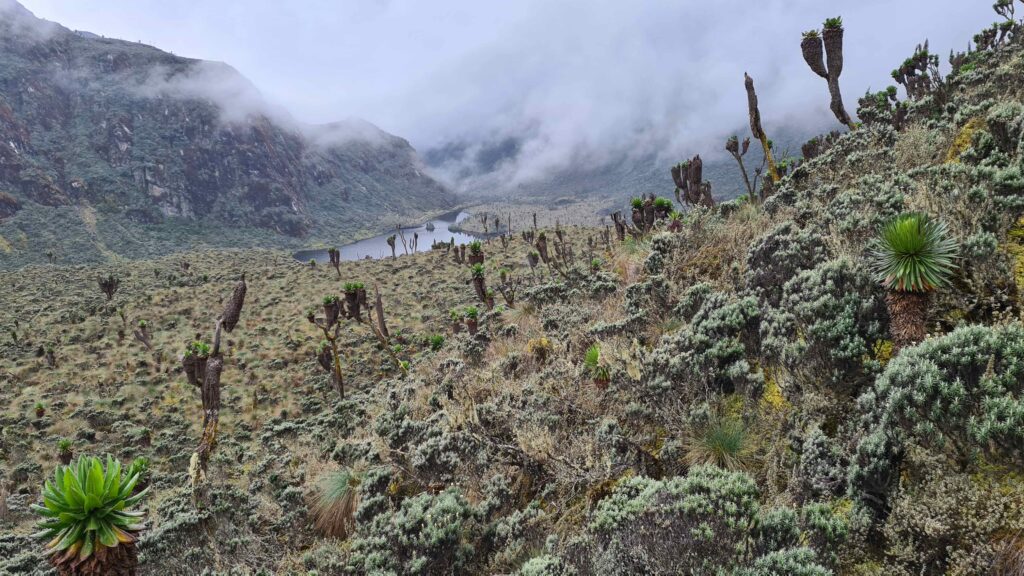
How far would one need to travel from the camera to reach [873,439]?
3.62 meters

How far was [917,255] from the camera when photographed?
4.58 m

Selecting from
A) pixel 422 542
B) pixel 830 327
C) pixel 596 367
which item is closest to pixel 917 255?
pixel 830 327

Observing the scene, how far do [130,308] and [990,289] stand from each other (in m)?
51.7

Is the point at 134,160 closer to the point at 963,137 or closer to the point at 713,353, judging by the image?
the point at 713,353

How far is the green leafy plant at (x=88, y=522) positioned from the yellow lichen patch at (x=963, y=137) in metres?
12.4

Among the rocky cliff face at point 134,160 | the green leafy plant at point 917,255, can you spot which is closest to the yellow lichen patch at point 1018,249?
the green leafy plant at point 917,255

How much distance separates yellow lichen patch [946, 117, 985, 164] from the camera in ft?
26.7

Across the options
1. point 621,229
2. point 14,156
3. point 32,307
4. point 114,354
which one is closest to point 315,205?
point 14,156

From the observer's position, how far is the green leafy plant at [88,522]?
180 inches

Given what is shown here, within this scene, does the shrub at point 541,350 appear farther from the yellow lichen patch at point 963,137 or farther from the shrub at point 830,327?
the yellow lichen patch at point 963,137

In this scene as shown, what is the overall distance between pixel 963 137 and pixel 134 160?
168663 mm

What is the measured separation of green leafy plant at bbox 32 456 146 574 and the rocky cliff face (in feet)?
343

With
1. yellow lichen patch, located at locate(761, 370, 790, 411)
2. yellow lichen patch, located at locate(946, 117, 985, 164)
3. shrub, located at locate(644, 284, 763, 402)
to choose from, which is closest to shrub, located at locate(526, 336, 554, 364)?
shrub, located at locate(644, 284, 763, 402)

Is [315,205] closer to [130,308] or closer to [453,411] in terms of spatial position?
[130,308]
